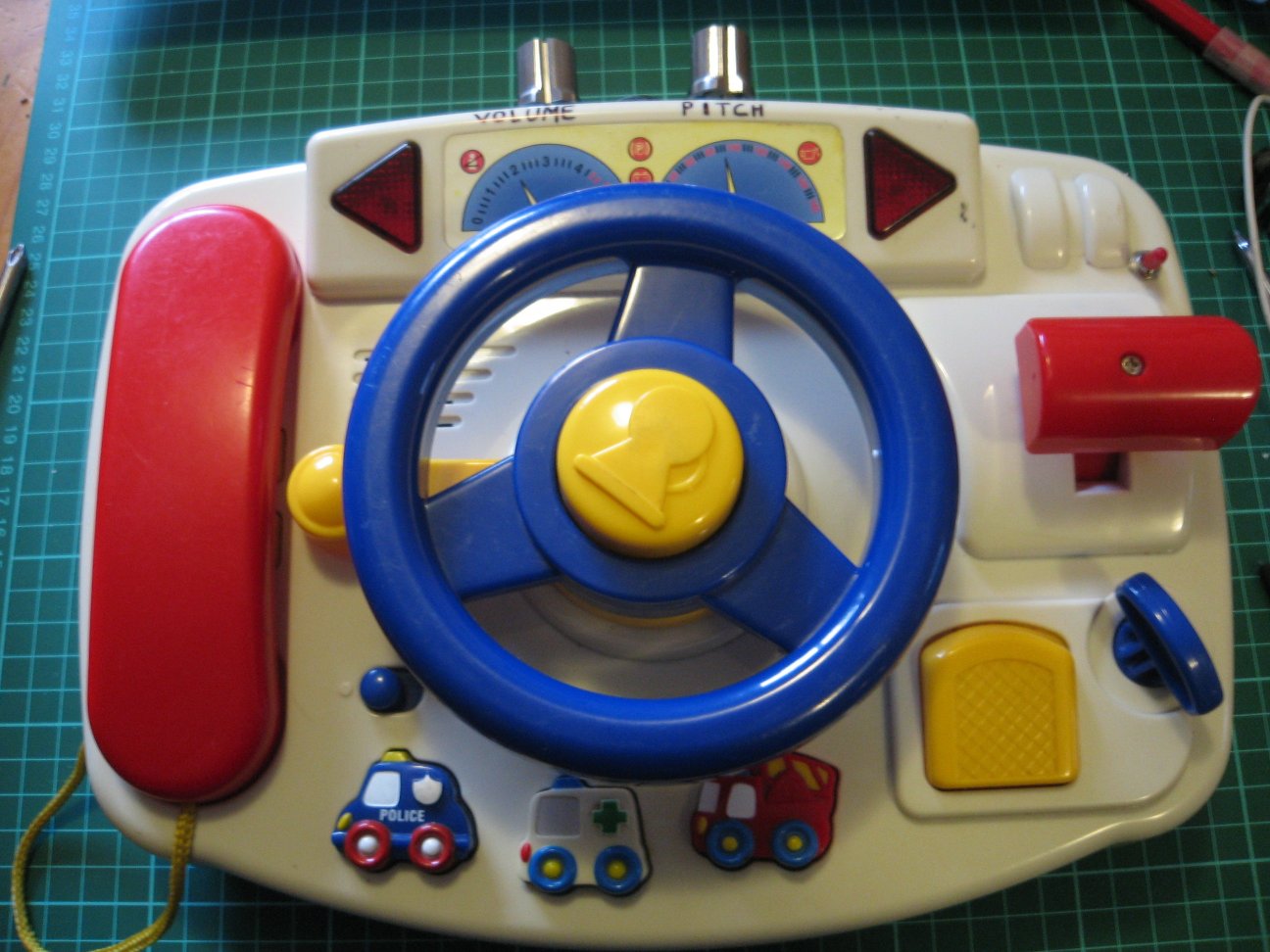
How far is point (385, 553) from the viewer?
15.6 inches

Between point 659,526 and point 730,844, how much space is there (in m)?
0.19

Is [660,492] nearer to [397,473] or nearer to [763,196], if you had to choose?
[397,473]

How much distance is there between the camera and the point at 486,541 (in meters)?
0.42

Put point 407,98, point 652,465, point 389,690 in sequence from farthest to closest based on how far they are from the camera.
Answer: point 407,98, point 389,690, point 652,465

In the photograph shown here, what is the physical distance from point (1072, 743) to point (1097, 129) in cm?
55

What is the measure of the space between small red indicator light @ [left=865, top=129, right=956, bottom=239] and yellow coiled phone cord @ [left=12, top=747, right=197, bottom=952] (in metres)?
0.49

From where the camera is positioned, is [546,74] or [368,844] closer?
[368,844]

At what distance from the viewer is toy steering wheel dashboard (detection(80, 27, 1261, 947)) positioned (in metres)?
0.40

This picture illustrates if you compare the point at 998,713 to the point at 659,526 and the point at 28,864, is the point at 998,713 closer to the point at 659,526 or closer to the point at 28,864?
the point at 659,526

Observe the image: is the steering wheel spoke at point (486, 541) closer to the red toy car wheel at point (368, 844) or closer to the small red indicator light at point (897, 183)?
the red toy car wheel at point (368, 844)

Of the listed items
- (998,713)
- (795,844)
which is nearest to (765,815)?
(795,844)

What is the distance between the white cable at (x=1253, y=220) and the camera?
729mm

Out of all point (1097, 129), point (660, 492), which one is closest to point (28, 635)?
point (660, 492)

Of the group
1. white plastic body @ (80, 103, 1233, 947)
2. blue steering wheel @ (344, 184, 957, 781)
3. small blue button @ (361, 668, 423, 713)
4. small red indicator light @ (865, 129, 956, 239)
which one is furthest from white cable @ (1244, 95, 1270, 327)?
small blue button @ (361, 668, 423, 713)
